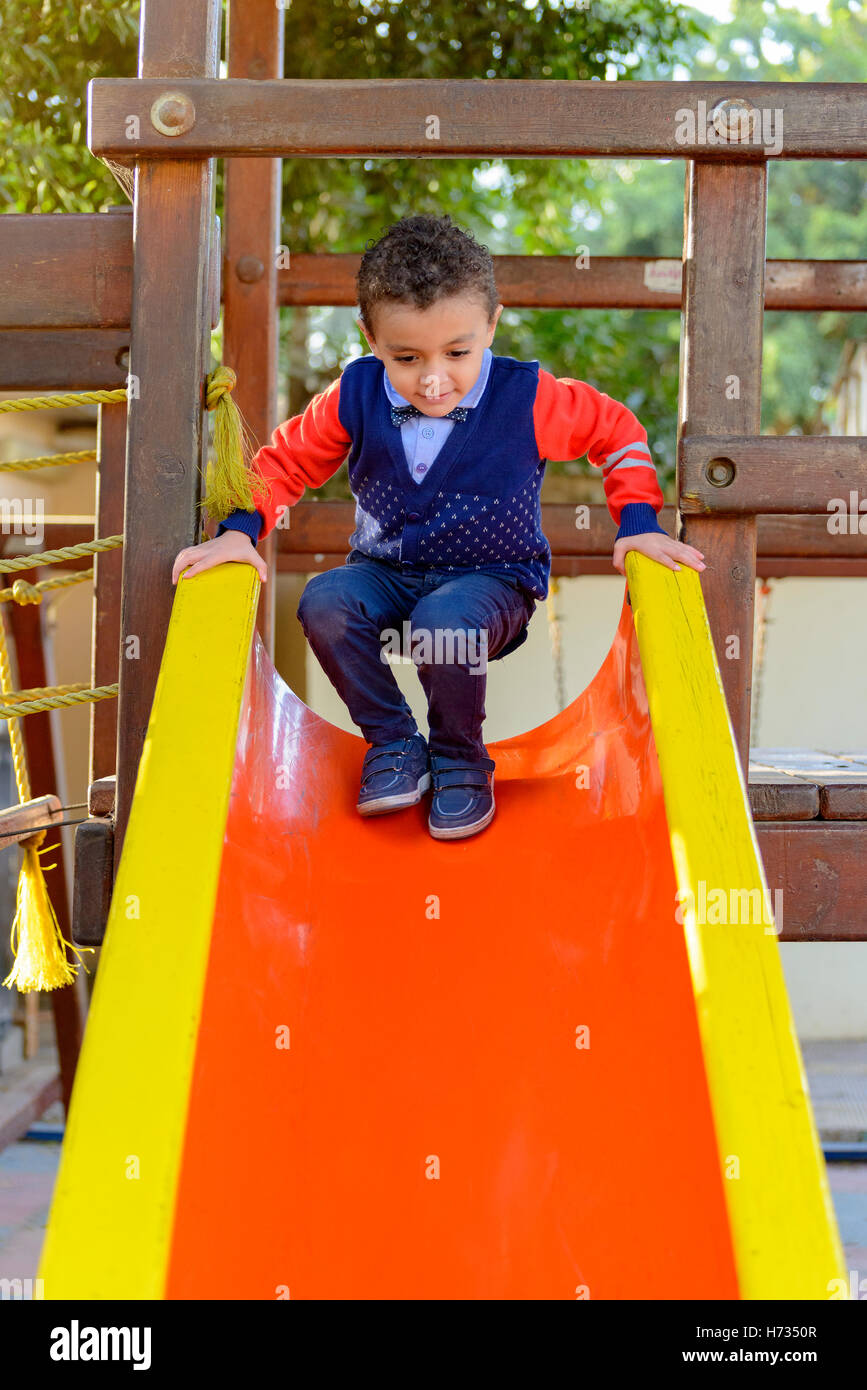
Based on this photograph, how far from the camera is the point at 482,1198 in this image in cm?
136

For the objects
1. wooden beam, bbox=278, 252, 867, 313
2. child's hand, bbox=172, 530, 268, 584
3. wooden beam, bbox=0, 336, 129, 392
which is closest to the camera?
child's hand, bbox=172, 530, 268, 584

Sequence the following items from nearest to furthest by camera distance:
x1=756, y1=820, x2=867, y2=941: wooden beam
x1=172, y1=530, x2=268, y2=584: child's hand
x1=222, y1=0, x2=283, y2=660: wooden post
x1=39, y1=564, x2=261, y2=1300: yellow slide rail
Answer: x1=39, y1=564, x2=261, y2=1300: yellow slide rail < x1=172, y1=530, x2=268, y2=584: child's hand < x1=756, y1=820, x2=867, y2=941: wooden beam < x1=222, y1=0, x2=283, y2=660: wooden post

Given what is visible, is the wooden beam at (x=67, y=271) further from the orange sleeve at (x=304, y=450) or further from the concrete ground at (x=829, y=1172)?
the concrete ground at (x=829, y=1172)

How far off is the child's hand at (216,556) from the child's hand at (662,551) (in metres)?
0.49

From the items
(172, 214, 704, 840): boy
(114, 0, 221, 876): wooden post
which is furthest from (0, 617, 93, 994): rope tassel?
(172, 214, 704, 840): boy

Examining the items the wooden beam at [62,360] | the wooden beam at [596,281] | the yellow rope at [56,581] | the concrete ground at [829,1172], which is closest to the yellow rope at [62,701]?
the yellow rope at [56,581]

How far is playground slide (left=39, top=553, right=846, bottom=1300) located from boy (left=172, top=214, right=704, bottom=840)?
232 mm

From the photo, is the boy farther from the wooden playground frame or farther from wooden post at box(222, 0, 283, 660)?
wooden post at box(222, 0, 283, 660)

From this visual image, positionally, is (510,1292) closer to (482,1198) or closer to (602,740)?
(482,1198)

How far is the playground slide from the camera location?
1144 millimetres

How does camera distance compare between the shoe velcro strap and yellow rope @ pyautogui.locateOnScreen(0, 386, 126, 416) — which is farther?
yellow rope @ pyautogui.locateOnScreen(0, 386, 126, 416)

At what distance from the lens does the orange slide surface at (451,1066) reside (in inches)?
50.3
